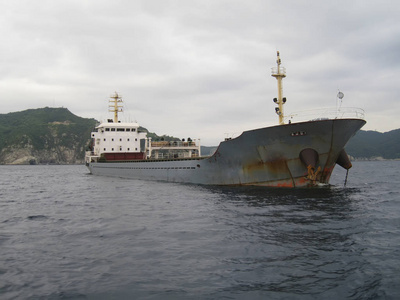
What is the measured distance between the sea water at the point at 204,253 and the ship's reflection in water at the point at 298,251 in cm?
2

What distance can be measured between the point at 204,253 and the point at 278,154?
13.5m

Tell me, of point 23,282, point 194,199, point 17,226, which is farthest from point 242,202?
point 23,282

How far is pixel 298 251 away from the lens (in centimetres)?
743

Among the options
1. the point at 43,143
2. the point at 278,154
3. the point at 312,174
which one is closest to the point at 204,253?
the point at 278,154

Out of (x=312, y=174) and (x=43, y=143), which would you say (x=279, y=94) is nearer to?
(x=312, y=174)

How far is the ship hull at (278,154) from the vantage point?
1861cm

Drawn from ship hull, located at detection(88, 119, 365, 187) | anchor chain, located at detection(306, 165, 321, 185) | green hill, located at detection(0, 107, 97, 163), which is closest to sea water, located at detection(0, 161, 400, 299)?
anchor chain, located at detection(306, 165, 321, 185)

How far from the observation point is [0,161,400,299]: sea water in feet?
17.9

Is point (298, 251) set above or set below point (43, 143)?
below

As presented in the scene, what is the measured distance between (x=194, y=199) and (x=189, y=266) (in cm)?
1010

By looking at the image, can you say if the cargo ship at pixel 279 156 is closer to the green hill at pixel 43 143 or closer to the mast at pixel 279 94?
the mast at pixel 279 94

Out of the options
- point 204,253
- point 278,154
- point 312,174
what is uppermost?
point 278,154

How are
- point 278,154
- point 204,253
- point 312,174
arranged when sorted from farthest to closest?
1. point 278,154
2. point 312,174
3. point 204,253

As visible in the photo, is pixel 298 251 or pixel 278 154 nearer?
pixel 298 251
